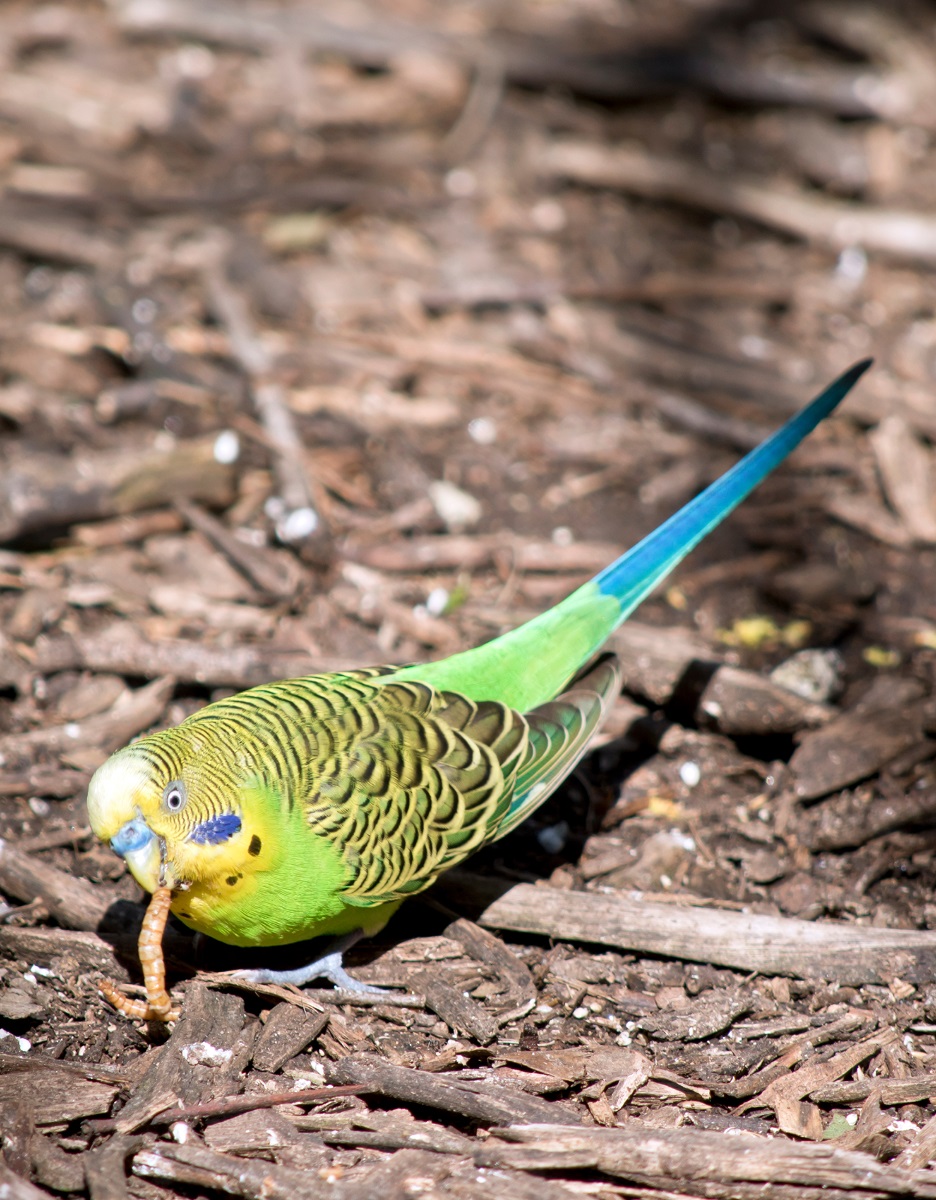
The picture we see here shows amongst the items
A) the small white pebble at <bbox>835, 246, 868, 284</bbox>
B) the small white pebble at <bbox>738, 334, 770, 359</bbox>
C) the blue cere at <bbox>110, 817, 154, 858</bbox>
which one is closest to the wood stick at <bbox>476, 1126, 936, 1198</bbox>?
the blue cere at <bbox>110, 817, 154, 858</bbox>

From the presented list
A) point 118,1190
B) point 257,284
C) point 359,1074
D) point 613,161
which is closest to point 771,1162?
point 359,1074

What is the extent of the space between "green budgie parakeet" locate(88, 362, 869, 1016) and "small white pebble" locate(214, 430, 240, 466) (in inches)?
75.0

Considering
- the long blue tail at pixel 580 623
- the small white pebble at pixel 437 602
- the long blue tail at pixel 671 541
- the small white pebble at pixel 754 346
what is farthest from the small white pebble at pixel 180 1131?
the small white pebble at pixel 754 346

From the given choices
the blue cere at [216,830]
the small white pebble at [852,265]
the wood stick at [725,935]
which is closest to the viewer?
the blue cere at [216,830]

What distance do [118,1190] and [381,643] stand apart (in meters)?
2.28

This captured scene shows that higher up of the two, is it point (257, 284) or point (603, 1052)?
point (257, 284)

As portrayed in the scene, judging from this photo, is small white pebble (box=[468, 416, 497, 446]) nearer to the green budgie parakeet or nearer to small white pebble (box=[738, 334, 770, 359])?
small white pebble (box=[738, 334, 770, 359])

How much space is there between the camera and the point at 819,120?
24.7ft

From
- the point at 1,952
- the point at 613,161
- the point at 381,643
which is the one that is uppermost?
the point at 613,161

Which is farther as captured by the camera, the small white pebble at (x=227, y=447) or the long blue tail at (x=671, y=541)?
the small white pebble at (x=227, y=447)

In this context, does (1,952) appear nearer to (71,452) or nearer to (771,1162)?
(771,1162)

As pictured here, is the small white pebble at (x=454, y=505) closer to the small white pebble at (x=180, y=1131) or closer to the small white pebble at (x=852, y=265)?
the small white pebble at (x=852, y=265)

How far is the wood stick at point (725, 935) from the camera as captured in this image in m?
3.65

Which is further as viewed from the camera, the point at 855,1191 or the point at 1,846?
the point at 1,846
